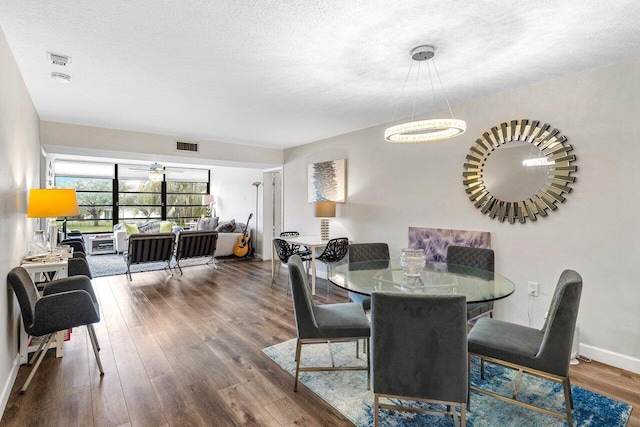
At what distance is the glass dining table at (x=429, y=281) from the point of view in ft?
7.33

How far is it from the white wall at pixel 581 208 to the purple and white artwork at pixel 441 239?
75 mm

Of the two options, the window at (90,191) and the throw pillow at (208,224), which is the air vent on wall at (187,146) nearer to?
the throw pillow at (208,224)

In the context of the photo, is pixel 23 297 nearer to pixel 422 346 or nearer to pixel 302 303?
pixel 302 303

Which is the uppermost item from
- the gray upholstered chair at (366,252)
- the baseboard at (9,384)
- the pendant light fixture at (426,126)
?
the pendant light fixture at (426,126)

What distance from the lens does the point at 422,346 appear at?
171 centimetres

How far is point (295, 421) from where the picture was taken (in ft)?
6.53

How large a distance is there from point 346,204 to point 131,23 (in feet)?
12.2

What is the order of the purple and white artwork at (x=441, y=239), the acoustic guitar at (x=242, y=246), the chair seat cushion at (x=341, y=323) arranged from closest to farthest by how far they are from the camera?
the chair seat cushion at (x=341, y=323) < the purple and white artwork at (x=441, y=239) < the acoustic guitar at (x=242, y=246)

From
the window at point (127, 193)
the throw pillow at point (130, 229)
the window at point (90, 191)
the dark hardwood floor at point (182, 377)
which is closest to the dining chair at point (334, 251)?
the dark hardwood floor at point (182, 377)

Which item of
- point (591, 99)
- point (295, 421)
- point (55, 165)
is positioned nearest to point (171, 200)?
point (55, 165)

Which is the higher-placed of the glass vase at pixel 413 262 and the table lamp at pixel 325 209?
the table lamp at pixel 325 209

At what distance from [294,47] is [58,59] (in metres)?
1.86

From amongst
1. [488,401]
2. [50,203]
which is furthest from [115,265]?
[488,401]

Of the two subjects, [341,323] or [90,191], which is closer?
[341,323]
